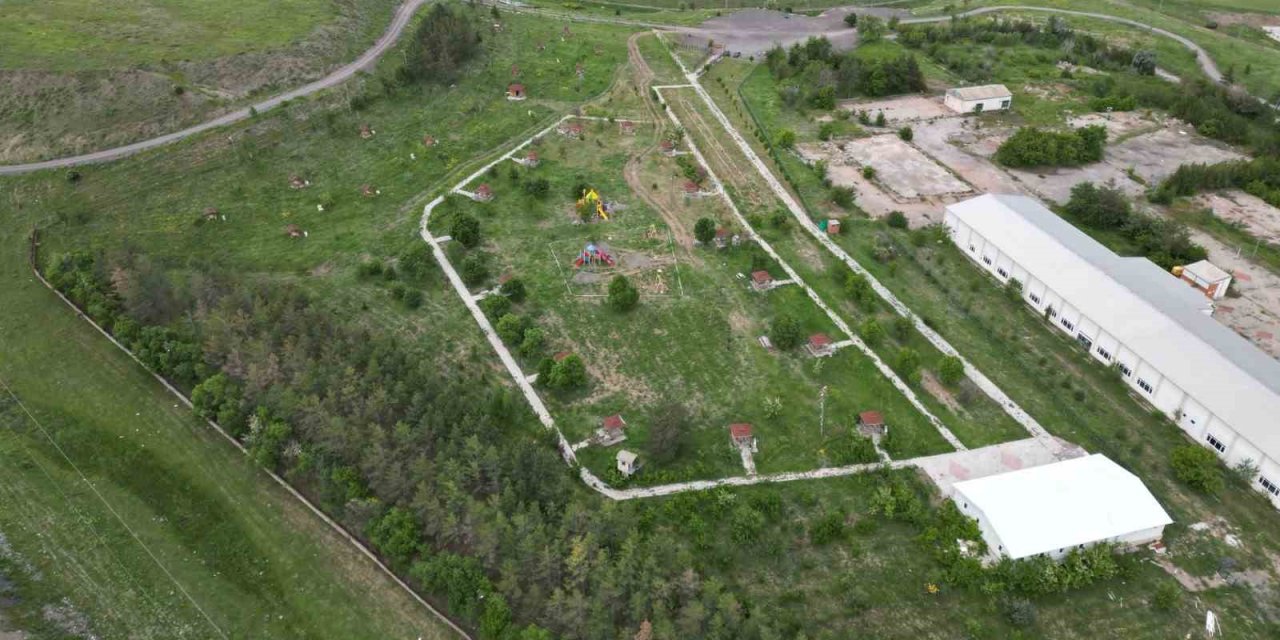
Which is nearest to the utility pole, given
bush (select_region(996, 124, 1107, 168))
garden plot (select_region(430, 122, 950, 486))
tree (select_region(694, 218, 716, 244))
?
garden plot (select_region(430, 122, 950, 486))

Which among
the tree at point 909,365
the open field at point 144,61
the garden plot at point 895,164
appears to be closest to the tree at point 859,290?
the tree at point 909,365

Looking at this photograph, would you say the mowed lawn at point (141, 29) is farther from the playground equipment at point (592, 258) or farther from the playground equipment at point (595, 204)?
the playground equipment at point (592, 258)

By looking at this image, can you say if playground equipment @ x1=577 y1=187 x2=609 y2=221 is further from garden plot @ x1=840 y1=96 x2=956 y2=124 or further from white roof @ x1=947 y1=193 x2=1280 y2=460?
garden plot @ x1=840 y1=96 x2=956 y2=124

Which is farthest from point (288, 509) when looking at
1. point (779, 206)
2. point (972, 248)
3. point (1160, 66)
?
point (1160, 66)

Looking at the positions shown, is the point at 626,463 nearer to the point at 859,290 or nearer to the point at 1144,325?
the point at 859,290

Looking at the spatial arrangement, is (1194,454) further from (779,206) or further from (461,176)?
(461,176)

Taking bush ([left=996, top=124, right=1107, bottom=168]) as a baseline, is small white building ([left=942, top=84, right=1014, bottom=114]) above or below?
above

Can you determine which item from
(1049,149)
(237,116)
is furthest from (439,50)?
(1049,149)
